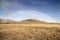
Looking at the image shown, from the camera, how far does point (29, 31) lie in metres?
5.24

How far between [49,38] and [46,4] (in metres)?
1.20

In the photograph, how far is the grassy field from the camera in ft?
16.9

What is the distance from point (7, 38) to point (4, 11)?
96 cm

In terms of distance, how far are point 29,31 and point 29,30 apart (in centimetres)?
4

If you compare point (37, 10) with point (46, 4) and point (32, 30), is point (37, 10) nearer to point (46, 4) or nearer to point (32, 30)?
point (46, 4)

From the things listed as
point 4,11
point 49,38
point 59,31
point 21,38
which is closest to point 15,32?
point 21,38

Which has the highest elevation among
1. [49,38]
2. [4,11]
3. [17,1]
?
[17,1]

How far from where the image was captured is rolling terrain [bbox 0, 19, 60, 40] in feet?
16.9

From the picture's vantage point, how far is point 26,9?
17.6ft

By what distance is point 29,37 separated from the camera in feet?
16.9

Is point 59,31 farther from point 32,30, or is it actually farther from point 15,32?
point 15,32

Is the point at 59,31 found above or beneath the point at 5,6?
beneath

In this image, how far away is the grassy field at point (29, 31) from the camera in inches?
203

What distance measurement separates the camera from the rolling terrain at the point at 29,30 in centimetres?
515
